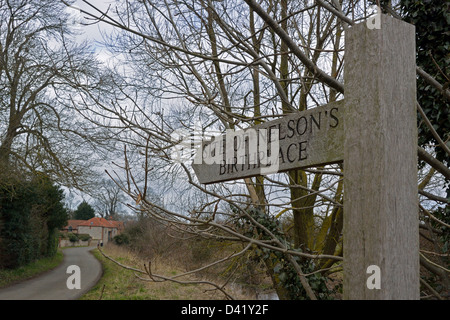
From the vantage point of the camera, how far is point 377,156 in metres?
1.32

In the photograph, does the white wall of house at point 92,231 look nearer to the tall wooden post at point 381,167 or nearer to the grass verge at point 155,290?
the grass verge at point 155,290

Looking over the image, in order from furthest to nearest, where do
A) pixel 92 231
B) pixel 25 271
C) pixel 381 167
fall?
1. pixel 92 231
2. pixel 25 271
3. pixel 381 167

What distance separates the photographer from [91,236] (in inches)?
1578

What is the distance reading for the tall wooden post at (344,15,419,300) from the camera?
129 cm

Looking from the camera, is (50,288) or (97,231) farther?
(97,231)

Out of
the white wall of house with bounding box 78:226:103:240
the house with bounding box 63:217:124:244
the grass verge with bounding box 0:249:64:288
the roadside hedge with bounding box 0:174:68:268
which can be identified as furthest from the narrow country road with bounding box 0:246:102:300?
the white wall of house with bounding box 78:226:103:240

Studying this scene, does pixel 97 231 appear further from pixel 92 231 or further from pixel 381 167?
pixel 381 167

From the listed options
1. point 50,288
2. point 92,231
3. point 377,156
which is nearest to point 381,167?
point 377,156

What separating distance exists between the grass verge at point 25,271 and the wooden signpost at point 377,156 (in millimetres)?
15144

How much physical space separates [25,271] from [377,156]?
18.1 m

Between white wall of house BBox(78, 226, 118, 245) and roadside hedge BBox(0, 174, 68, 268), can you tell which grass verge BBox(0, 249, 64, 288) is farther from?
white wall of house BBox(78, 226, 118, 245)

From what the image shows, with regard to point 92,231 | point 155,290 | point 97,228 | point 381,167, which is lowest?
point 155,290
